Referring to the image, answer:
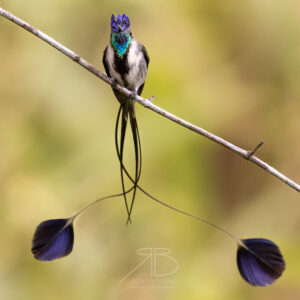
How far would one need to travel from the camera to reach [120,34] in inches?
32.6

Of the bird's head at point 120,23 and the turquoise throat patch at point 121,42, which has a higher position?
the bird's head at point 120,23

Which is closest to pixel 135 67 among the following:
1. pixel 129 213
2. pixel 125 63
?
pixel 125 63

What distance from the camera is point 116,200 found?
52.1 inches

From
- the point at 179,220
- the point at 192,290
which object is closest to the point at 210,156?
the point at 179,220

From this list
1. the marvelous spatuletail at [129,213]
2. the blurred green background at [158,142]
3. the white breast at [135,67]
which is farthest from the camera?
the blurred green background at [158,142]

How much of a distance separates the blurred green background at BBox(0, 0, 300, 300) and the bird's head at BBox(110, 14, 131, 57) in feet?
1.53

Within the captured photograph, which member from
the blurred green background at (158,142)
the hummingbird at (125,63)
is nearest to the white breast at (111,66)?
the hummingbird at (125,63)

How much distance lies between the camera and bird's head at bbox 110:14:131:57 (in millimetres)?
814

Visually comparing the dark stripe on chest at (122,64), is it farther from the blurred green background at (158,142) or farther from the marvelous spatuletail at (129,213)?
the blurred green background at (158,142)

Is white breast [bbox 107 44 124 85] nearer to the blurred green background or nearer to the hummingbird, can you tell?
the hummingbird

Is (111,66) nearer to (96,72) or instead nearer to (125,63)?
(125,63)

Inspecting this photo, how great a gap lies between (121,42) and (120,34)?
28 millimetres

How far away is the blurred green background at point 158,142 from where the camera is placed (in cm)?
129

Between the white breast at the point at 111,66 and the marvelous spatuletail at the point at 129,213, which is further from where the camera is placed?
the white breast at the point at 111,66
